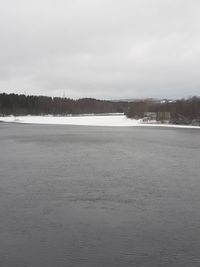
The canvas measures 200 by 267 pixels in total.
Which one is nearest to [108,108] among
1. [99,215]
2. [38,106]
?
[38,106]

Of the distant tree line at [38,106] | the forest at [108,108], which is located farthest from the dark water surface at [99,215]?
the distant tree line at [38,106]

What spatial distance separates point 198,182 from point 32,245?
8236mm

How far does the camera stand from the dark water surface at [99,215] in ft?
25.6

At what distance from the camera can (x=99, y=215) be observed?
33.9 feet

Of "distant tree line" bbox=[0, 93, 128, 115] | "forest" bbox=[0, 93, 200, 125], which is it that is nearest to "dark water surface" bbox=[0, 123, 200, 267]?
"forest" bbox=[0, 93, 200, 125]

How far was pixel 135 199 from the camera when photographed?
39.3 ft

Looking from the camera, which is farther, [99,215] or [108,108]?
[108,108]

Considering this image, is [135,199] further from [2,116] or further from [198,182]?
[2,116]

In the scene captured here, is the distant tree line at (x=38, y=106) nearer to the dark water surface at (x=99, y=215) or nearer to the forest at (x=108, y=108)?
the forest at (x=108, y=108)

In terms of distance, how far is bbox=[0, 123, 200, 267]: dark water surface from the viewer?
7797mm

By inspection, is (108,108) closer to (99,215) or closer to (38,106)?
(38,106)

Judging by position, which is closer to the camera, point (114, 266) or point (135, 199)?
point (114, 266)

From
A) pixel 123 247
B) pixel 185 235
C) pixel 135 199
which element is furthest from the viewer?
pixel 135 199

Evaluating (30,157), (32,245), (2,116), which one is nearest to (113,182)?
(32,245)
